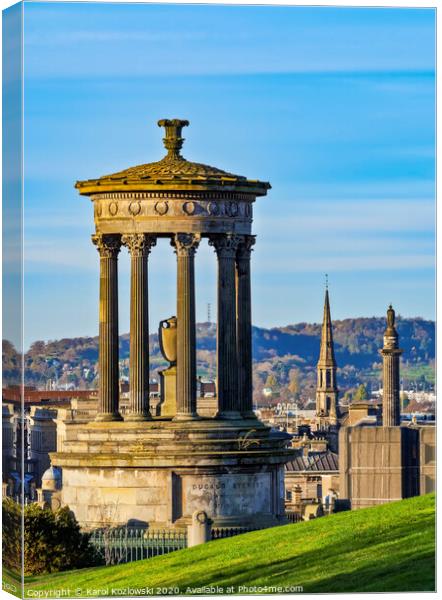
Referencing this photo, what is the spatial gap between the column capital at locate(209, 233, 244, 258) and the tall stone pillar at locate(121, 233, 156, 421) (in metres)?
1.47

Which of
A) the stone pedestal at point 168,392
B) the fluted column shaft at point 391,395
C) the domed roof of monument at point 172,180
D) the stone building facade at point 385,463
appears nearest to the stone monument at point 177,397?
the domed roof of monument at point 172,180

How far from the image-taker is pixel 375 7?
57.3 meters

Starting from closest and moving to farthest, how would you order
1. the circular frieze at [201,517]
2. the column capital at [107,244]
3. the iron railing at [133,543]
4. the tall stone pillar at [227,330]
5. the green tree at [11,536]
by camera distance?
1. the green tree at [11,536]
2. the iron railing at [133,543]
3. the circular frieze at [201,517]
4. the column capital at [107,244]
5. the tall stone pillar at [227,330]

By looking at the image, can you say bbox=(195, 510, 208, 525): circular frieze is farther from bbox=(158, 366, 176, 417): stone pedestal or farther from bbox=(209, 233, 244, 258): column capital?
bbox=(209, 233, 244, 258): column capital

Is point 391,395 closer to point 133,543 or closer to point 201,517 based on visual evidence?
point 133,543

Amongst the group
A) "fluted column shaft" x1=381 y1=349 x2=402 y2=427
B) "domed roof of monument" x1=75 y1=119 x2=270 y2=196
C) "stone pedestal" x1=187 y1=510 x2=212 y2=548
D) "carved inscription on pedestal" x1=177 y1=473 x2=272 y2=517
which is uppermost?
"domed roof of monument" x1=75 y1=119 x2=270 y2=196

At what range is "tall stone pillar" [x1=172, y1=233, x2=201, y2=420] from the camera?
6906 centimetres

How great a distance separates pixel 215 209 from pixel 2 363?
45.6ft

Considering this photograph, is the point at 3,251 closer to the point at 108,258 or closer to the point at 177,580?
the point at 177,580

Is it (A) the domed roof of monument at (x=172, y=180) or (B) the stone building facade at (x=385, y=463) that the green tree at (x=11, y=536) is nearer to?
(B) the stone building facade at (x=385, y=463)

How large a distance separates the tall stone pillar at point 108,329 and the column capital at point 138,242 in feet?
1.55

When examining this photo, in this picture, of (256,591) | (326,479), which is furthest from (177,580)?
(326,479)

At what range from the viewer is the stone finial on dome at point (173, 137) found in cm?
6900

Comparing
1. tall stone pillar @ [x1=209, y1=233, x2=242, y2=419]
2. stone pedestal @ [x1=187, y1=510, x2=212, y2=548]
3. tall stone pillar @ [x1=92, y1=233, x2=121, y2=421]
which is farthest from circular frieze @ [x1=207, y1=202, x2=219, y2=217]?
stone pedestal @ [x1=187, y1=510, x2=212, y2=548]
